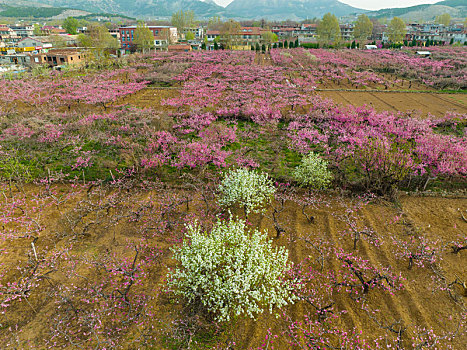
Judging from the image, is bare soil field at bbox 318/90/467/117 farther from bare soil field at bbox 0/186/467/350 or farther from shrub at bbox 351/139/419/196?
bare soil field at bbox 0/186/467/350

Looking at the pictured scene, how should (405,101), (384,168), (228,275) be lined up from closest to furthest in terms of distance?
(228,275) → (384,168) → (405,101)

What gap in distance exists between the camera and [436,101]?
2864 cm

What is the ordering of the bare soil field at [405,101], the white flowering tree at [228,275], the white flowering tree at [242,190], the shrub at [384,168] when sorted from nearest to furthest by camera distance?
the white flowering tree at [228,275], the white flowering tree at [242,190], the shrub at [384,168], the bare soil field at [405,101]

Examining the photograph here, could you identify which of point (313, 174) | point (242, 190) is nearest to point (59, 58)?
point (242, 190)

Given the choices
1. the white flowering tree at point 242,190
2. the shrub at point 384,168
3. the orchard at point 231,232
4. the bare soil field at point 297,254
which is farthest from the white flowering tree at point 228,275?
the shrub at point 384,168

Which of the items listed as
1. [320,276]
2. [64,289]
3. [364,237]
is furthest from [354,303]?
[64,289]

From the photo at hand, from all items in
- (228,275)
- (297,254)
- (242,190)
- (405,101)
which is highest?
(405,101)

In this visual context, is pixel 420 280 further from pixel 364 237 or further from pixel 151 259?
pixel 151 259

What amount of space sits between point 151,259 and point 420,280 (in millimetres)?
9493

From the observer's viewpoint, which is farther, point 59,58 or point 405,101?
point 59,58

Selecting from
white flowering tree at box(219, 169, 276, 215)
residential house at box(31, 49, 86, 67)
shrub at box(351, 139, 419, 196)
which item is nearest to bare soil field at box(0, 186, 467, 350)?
white flowering tree at box(219, 169, 276, 215)

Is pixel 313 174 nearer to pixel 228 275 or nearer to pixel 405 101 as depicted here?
pixel 228 275

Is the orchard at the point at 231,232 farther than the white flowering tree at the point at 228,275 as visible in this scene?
Yes

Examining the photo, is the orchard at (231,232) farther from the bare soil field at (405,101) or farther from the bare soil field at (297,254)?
the bare soil field at (405,101)
